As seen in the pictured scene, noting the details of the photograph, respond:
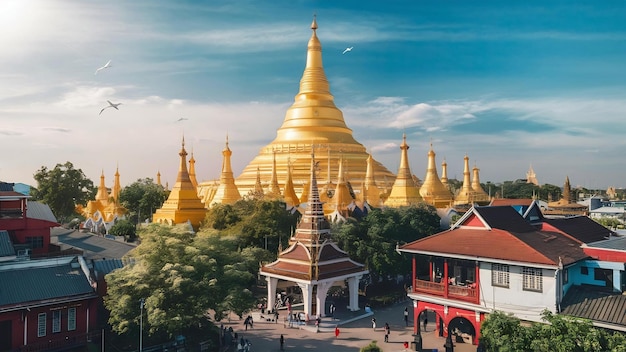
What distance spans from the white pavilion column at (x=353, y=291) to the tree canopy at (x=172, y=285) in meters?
8.78

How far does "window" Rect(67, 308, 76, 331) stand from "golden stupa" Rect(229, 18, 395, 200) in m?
36.8

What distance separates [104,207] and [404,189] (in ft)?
130

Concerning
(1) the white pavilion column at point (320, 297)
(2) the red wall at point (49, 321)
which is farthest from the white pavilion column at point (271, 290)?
(2) the red wall at point (49, 321)

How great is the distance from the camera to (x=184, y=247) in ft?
80.5

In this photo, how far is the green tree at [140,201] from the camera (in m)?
61.2

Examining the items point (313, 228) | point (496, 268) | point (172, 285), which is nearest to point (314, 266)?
point (313, 228)

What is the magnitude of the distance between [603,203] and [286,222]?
72.1 metres

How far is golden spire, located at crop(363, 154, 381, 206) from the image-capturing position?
56156 mm

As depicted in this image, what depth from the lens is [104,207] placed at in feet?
223

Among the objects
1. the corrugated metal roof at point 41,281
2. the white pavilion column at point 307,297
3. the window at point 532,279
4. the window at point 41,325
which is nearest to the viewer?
the window at point 532,279

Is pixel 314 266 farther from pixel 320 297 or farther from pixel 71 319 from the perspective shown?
pixel 71 319

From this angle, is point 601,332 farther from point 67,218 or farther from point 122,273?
point 67,218

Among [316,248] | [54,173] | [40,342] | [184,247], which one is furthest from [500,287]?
[54,173]

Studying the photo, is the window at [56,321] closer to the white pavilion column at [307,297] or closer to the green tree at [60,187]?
the white pavilion column at [307,297]
